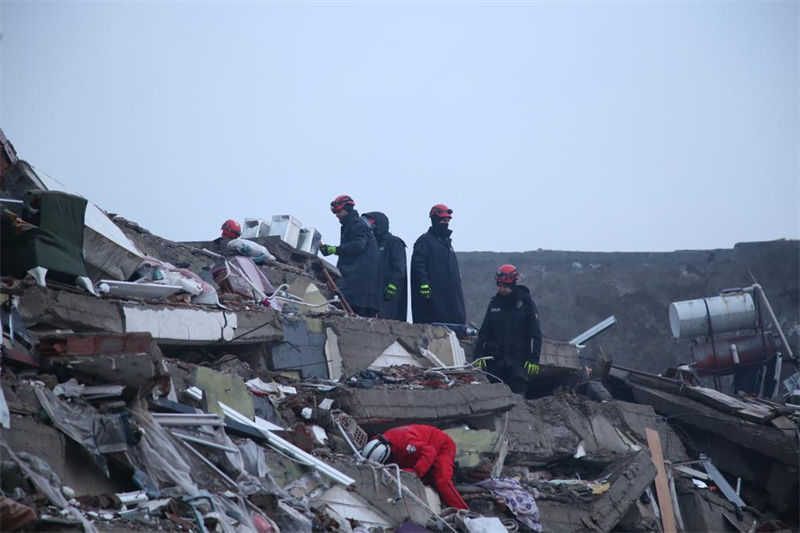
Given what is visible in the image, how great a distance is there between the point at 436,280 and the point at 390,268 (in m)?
0.64

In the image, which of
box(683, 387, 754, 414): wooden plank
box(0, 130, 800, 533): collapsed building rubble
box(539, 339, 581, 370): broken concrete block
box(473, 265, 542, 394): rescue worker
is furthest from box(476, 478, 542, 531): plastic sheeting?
box(683, 387, 754, 414): wooden plank

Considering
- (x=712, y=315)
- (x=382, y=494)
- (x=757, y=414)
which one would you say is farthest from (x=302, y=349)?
(x=712, y=315)

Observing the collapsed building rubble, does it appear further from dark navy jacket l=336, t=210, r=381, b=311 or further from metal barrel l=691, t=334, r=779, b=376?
metal barrel l=691, t=334, r=779, b=376

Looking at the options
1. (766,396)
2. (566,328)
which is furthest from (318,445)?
(566,328)

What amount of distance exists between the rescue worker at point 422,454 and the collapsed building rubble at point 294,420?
122 mm

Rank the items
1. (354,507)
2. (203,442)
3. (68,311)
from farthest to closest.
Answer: (354,507) → (68,311) → (203,442)

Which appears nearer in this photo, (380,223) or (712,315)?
(380,223)

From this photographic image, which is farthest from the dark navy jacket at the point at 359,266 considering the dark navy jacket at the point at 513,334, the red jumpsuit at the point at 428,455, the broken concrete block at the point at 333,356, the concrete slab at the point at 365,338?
the red jumpsuit at the point at 428,455

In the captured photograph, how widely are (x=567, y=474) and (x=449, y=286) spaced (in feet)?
9.96

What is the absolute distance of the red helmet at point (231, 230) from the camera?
1356cm

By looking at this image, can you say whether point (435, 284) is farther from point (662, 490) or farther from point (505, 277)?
point (662, 490)

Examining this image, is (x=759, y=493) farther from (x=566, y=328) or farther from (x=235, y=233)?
(x=566, y=328)

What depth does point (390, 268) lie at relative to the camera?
13.3 meters

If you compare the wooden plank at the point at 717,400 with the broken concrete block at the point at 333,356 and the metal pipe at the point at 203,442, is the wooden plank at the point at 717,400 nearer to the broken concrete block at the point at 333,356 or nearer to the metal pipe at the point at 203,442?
the broken concrete block at the point at 333,356
